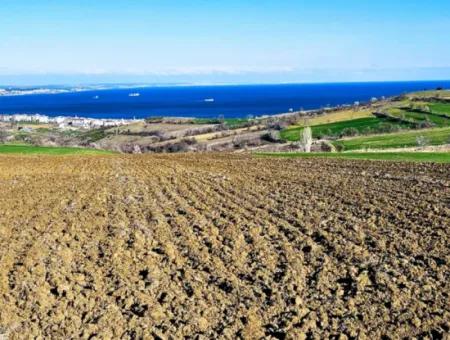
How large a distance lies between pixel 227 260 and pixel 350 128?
72.6 meters

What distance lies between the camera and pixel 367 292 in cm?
1227

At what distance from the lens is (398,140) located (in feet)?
230

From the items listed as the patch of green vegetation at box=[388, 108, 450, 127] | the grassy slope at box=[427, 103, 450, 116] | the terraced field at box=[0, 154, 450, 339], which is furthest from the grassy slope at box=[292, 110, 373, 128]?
the terraced field at box=[0, 154, 450, 339]

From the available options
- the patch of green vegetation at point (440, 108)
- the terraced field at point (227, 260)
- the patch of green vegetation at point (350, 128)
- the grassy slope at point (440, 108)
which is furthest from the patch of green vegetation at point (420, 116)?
the terraced field at point (227, 260)

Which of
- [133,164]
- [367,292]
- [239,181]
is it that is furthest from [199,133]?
[367,292]

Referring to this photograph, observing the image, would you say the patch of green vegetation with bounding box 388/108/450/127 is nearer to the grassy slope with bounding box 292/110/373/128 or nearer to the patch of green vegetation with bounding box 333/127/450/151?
the grassy slope with bounding box 292/110/373/128

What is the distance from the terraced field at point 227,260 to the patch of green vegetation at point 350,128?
54.7 m

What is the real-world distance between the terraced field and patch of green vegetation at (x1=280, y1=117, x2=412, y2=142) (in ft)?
180

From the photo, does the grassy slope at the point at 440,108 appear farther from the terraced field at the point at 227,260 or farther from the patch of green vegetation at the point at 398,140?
the terraced field at the point at 227,260

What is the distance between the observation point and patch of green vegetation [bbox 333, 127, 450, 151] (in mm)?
64181

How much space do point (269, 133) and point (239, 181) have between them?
180 ft

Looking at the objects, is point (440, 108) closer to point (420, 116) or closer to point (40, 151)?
point (420, 116)

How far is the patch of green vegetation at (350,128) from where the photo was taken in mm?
81438

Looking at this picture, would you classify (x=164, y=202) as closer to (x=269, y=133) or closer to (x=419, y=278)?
(x=419, y=278)
